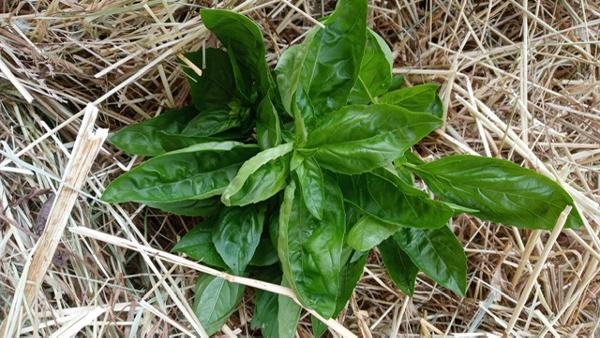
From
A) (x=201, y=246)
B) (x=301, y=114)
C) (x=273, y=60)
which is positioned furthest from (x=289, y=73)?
(x=201, y=246)

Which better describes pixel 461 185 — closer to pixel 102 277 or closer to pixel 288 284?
pixel 288 284

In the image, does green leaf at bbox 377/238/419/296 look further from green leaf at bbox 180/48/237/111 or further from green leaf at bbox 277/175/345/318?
green leaf at bbox 180/48/237/111

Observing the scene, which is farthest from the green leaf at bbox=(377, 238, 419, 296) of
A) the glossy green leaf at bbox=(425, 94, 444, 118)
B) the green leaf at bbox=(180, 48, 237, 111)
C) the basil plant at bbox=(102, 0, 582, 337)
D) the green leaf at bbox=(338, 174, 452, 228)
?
the green leaf at bbox=(180, 48, 237, 111)

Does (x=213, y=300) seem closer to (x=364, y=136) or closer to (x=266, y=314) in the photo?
(x=266, y=314)

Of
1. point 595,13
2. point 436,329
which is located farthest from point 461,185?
point 595,13

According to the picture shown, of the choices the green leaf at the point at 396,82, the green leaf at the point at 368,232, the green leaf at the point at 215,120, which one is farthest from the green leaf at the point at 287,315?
the green leaf at the point at 396,82

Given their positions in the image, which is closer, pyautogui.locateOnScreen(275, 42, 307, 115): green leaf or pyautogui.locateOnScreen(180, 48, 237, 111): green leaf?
pyautogui.locateOnScreen(275, 42, 307, 115): green leaf
